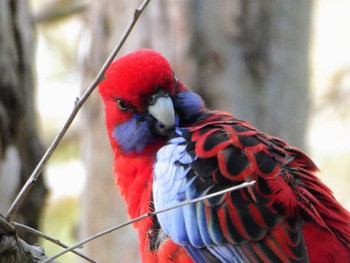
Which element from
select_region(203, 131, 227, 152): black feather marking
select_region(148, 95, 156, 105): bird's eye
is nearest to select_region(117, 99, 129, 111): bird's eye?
select_region(148, 95, 156, 105): bird's eye

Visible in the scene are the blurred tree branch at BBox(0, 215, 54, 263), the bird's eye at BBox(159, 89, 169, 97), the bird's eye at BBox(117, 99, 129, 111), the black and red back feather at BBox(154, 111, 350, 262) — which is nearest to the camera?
the blurred tree branch at BBox(0, 215, 54, 263)

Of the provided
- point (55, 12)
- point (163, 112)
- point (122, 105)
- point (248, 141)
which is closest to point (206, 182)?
point (248, 141)

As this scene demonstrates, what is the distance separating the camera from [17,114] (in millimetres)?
4320

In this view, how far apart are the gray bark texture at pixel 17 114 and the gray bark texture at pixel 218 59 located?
1362mm

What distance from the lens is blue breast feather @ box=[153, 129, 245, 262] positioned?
334 cm

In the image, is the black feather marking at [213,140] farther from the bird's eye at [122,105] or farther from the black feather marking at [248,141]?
the bird's eye at [122,105]

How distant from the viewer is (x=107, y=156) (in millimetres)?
6223

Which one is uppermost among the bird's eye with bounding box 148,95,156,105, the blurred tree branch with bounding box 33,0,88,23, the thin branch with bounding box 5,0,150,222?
the thin branch with bounding box 5,0,150,222

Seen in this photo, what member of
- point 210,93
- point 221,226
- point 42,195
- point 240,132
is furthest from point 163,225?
point 210,93

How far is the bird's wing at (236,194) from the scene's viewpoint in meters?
3.23

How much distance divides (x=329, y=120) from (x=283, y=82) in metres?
3.08

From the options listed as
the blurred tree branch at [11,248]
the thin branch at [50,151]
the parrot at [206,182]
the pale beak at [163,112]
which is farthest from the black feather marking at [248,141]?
the blurred tree branch at [11,248]

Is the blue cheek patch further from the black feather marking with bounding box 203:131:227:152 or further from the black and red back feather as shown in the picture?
the black feather marking with bounding box 203:131:227:152

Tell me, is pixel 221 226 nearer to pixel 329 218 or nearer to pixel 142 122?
pixel 329 218
